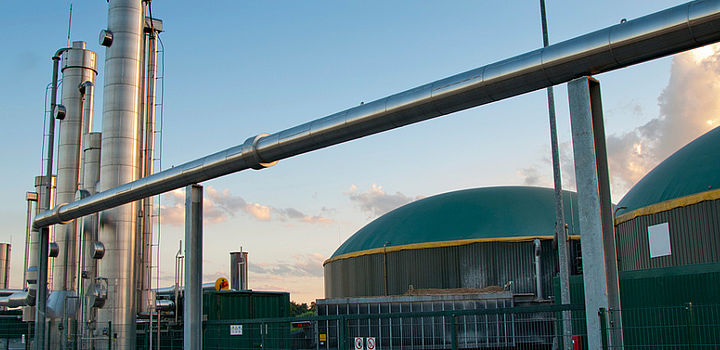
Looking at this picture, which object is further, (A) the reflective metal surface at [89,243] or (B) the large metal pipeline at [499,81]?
(A) the reflective metal surface at [89,243]

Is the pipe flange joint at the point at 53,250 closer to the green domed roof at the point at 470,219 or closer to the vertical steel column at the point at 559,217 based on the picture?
the green domed roof at the point at 470,219

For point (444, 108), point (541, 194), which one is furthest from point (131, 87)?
point (541, 194)

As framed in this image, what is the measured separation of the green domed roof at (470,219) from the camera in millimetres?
46844

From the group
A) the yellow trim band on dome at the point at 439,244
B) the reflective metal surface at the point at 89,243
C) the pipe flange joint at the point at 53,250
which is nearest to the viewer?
the reflective metal surface at the point at 89,243

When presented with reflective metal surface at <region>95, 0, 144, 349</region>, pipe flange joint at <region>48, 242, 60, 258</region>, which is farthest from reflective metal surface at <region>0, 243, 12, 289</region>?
reflective metal surface at <region>95, 0, 144, 349</region>

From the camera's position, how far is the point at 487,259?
1818 inches

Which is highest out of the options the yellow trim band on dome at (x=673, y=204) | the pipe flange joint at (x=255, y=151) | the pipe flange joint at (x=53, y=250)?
the pipe flange joint at (x=255, y=151)

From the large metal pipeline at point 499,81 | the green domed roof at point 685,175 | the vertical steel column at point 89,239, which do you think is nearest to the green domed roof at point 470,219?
the green domed roof at point 685,175

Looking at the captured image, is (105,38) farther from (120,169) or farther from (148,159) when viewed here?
(148,159)

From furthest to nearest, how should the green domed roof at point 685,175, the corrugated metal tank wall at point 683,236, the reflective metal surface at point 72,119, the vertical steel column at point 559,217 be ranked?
the reflective metal surface at point 72,119 → the green domed roof at point 685,175 → the corrugated metal tank wall at point 683,236 → the vertical steel column at point 559,217

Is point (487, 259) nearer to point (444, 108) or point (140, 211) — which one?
point (140, 211)

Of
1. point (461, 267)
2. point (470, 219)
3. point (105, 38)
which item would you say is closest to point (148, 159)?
point (105, 38)

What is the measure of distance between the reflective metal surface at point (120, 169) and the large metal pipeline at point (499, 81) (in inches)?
371

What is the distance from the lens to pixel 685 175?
2838cm
